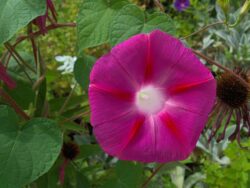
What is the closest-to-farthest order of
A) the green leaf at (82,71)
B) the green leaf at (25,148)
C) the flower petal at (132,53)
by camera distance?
the flower petal at (132,53) < the green leaf at (25,148) < the green leaf at (82,71)

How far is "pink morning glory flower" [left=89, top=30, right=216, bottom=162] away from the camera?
2.21 ft

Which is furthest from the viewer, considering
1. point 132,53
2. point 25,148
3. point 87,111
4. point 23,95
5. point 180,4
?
point 180,4

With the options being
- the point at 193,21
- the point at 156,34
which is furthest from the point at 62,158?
the point at 193,21

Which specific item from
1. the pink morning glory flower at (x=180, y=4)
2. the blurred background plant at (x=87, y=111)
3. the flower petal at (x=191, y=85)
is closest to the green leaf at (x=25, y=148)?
the blurred background plant at (x=87, y=111)

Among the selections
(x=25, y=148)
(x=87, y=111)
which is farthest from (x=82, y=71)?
(x=25, y=148)

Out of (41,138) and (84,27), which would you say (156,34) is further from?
(41,138)

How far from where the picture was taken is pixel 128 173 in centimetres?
101

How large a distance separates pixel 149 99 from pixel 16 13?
236 millimetres

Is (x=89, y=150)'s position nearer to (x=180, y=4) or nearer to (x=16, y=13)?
(x=16, y=13)

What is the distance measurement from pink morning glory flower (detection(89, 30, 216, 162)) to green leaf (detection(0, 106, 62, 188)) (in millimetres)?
122

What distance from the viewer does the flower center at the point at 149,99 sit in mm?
739

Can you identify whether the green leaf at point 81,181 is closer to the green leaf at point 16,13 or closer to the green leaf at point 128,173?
the green leaf at point 128,173

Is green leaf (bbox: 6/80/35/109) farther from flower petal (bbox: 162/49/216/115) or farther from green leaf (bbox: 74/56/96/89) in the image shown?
flower petal (bbox: 162/49/216/115)

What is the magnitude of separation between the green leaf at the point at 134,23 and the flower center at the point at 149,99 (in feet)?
0.28
